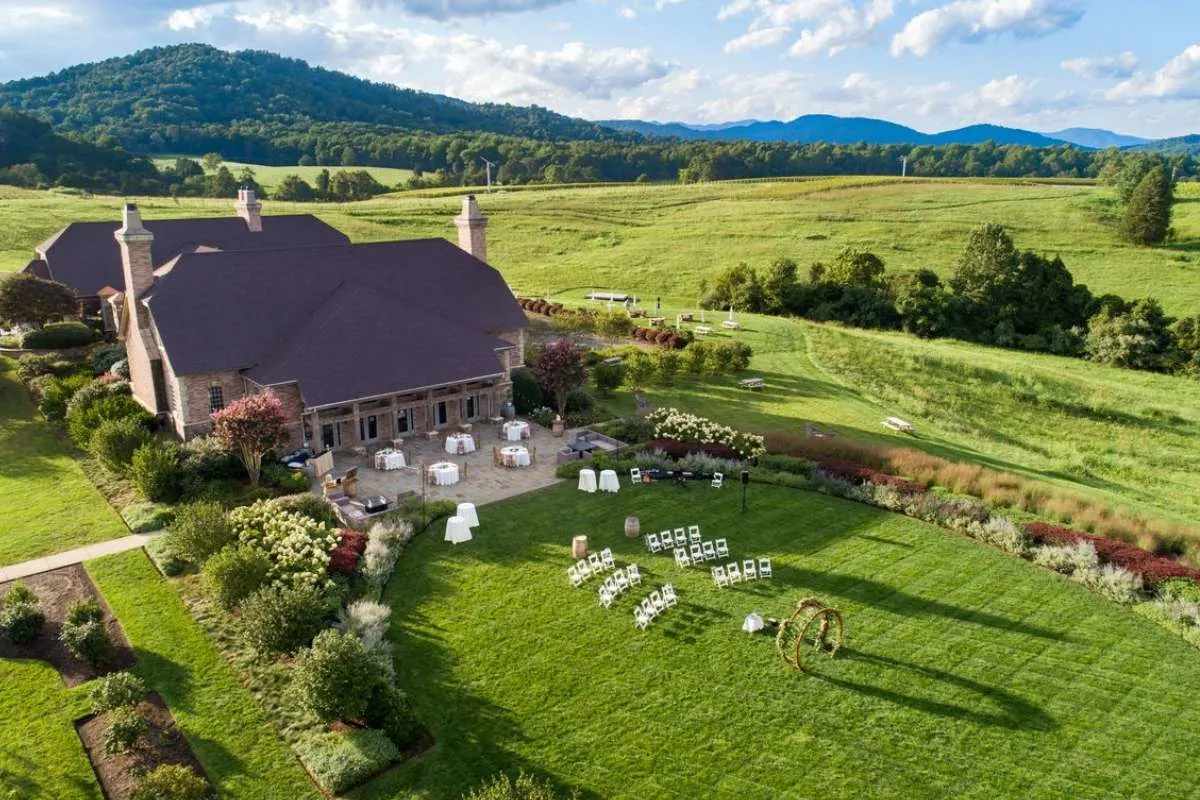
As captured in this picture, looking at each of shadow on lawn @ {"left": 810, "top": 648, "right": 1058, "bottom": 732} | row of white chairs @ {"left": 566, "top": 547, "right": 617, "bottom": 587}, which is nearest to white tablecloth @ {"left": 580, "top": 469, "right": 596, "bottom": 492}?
row of white chairs @ {"left": 566, "top": 547, "right": 617, "bottom": 587}

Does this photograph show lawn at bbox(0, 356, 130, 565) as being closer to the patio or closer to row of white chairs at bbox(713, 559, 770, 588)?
the patio

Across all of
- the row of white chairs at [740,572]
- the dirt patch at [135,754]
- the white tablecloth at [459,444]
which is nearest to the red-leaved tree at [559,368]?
the white tablecloth at [459,444]

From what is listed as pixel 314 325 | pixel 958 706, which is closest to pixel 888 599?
pixel 958 706

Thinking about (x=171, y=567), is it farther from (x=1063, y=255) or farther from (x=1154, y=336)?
(x=1063, y=255)

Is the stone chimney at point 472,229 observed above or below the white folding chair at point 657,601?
above

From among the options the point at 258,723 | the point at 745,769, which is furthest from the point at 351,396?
the point at 745,769

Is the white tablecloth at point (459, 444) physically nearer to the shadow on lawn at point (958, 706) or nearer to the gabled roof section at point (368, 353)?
the gabled roof section at point (368, 353)
